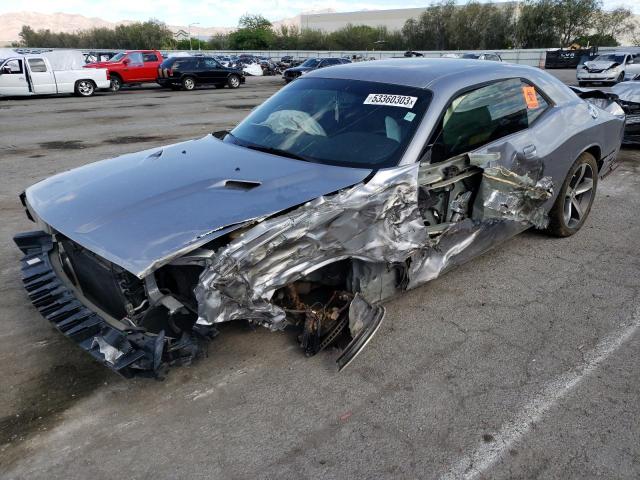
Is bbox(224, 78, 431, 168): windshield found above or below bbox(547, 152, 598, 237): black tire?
above

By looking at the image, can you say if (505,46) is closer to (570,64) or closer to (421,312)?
(570,64)

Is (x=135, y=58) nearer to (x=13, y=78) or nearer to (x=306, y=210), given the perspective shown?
(x=13, y=78)

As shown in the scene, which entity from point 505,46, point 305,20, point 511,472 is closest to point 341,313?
point 511,472

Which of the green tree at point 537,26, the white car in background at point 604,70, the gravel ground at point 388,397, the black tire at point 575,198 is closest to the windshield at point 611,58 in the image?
the white car in background at point 604,70

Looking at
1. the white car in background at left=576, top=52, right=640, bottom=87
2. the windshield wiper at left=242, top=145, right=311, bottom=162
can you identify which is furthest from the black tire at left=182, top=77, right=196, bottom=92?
the windshield wiper at left=242, top=145, right=311, bottom=162

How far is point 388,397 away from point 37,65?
20494 mm

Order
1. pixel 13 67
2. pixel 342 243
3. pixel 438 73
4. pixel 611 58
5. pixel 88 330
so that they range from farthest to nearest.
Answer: pixel 611 58 → pixel 13 67 → pixel 438 73 → pixel 342 243 → pixel 88 330

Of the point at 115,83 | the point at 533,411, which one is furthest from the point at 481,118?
the point at 115,83

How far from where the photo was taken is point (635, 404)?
2.67 meters

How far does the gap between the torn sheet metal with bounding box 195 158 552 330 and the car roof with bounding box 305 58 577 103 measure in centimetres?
68

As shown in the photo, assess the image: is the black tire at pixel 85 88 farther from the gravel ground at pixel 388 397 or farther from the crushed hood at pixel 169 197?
the crushed hood at pixel 169 197

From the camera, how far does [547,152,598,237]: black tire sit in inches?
181

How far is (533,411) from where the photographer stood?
8.65 feet

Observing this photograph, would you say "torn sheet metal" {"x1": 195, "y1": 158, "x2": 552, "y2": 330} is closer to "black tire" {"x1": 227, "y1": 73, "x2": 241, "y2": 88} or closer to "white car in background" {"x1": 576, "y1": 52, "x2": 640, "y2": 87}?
"black tire" {"x1": 227, "y1": 73, "x2": 241, "y2": 88}
